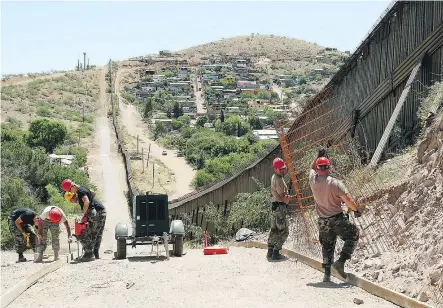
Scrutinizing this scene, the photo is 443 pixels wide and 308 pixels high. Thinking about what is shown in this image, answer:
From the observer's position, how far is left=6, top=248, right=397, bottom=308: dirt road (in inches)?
337

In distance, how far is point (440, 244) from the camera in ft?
27.5

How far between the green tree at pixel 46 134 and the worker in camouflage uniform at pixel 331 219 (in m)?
67.1

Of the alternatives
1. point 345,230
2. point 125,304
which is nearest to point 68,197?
point 125,304

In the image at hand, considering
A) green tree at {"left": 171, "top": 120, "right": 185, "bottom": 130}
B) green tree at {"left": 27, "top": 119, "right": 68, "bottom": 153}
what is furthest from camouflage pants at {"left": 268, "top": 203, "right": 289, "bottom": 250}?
green tree at {"left": 171, "top": 120, "right": 185, "bottom": 130}

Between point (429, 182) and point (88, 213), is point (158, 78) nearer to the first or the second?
point (88, 213)

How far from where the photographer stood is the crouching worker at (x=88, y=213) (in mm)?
13805

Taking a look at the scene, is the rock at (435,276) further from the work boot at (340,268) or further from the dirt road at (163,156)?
the dirt road at (163,156)

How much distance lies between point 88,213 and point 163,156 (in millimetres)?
66219

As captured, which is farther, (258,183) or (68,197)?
(258,183)

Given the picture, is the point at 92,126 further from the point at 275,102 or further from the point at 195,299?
the point at 195,299

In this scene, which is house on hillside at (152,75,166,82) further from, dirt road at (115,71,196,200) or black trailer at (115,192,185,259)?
black trailer at (115,192,185,259)

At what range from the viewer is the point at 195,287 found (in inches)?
383

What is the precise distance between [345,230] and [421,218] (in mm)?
1224

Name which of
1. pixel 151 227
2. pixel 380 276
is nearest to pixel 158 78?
pixel 151 227
